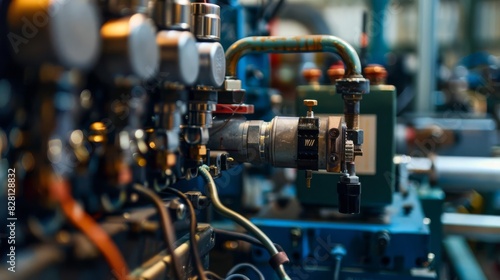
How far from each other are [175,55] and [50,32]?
15cm

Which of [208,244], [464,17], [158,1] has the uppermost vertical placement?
[464,17]

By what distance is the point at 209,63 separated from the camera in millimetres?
587

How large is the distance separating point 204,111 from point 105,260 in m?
0.24

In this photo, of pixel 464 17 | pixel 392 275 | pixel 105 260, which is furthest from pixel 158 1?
pixel 464 17

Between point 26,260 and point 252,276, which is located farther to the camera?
point 252,276

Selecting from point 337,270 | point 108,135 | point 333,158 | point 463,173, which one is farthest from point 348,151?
point 463,173

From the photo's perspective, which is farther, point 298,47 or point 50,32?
point 298,47

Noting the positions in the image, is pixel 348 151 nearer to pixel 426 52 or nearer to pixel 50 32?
pixel 50 32

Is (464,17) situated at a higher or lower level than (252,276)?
higher

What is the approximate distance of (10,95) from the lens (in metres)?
0.41

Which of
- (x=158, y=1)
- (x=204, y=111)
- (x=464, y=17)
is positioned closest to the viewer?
(x=158, y=1)

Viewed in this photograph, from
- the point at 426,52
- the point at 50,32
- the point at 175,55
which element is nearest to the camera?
the point at 50,32

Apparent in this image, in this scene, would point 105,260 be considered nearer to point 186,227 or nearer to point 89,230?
point 89,230

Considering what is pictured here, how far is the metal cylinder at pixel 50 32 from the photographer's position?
0.38 meters
